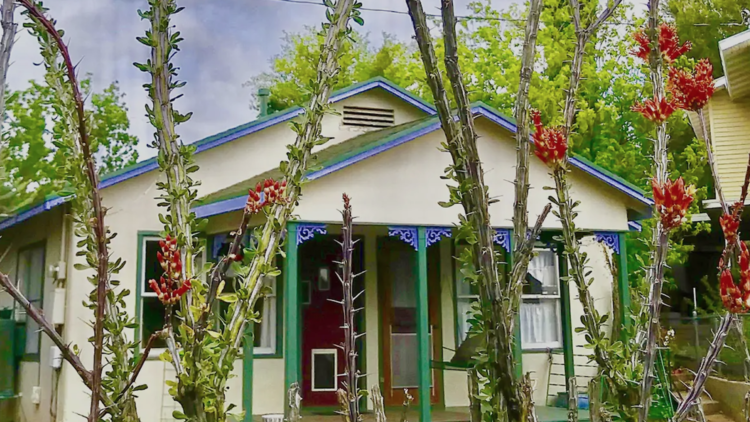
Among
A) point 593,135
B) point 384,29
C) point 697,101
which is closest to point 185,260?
point 697,101

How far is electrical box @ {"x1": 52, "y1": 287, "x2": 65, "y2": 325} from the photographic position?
10242mm

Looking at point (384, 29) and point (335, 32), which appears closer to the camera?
point (335, 32)

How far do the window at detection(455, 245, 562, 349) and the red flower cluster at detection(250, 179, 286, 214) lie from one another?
9.94m

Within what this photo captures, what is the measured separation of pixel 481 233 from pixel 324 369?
31.4 feet

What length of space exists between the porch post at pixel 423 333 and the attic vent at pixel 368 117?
11.3 feet

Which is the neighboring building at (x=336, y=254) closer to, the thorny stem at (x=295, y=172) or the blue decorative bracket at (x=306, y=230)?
the blue decorative bracket at (x=306, y=230)

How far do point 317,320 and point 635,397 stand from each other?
9259 mm

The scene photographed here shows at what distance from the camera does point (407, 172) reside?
9.85m

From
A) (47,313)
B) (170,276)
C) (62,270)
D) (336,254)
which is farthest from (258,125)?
(170,276)

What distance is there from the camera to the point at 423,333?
9.50 m

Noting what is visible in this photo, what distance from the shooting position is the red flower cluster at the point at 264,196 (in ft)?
6.72

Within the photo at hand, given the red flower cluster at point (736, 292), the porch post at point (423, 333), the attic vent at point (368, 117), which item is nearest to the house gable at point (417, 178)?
the porch post at point (423, 333)

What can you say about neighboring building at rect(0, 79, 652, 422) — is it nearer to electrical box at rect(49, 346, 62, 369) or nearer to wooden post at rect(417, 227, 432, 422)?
wooden post at rect(417, 227, 432, 422)

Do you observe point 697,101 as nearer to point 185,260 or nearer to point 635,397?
point 635,397
